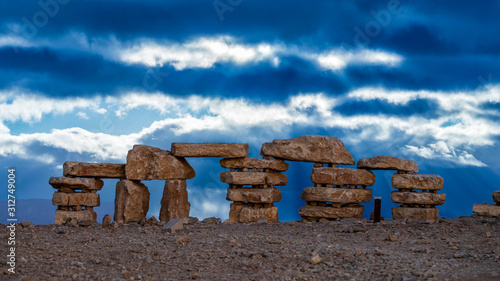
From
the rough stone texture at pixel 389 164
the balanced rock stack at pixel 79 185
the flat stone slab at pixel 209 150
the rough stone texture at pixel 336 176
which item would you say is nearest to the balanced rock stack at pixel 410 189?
the rough stone texture at pixel 389 164

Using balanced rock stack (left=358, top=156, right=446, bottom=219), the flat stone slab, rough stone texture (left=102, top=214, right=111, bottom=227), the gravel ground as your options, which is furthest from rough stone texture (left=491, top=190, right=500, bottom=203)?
rough stone texture (left=102, top=214, right=111, bottom=227)

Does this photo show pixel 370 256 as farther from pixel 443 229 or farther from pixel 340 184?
pixel 340 184

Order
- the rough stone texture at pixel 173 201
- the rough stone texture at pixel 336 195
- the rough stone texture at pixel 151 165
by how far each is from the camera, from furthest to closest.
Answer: the rough stone texture at pixel 336 195 < the rough stone texture at pixel 151 165 < the rough stone texture at pixel 173 201

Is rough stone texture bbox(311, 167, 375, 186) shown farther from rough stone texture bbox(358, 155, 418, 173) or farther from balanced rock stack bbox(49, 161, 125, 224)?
balanced rock stack bbox(49, 161, 125, 224)

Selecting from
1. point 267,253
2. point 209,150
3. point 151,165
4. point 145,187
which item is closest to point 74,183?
point 145,187

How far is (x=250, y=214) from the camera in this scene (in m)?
16.0

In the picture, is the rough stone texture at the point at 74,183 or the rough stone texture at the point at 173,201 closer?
the rough stone texture at the point at 173,201

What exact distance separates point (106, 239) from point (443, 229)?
7.76 m

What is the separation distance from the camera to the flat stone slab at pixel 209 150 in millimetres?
15875

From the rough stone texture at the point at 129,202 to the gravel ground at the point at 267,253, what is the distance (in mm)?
2471

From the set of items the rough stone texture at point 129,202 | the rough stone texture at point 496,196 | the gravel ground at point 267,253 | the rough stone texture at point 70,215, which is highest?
the rough stone texture at point 496,196

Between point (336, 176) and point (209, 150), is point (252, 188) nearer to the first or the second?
point (209, 150)

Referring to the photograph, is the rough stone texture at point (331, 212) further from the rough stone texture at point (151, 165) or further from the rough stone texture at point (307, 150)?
the rough stone texture at point (151, 165)

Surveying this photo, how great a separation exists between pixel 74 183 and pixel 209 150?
4.34 meters
